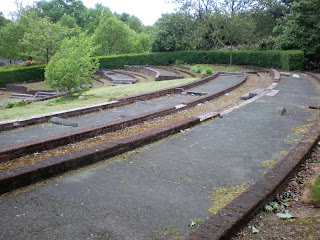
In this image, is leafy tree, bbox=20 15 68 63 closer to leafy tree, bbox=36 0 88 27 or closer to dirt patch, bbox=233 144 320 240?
dirt patch, bbox=233 144 320 240

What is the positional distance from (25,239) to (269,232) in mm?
2620

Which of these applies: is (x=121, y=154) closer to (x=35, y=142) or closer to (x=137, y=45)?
(x=35, y=142)

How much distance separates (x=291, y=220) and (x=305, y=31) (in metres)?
23.7

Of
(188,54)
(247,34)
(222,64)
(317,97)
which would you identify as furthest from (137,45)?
(317,97)

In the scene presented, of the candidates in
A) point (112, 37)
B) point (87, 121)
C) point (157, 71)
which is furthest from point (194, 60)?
point (87, 121)

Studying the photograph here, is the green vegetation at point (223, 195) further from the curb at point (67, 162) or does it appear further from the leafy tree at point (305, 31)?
the leafy tree at point (305, 31)

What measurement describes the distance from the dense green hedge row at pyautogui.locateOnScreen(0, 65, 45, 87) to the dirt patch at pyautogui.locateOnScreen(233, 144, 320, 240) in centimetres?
2707

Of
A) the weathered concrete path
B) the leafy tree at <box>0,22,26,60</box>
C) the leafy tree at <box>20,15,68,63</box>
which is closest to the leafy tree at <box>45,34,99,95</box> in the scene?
the weathered concrete path

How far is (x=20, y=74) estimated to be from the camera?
2719 centimetres

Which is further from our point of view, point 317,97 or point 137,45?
point 137,45

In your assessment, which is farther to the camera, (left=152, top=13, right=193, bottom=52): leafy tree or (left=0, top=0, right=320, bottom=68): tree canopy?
(left=152, top=13, right=193, bottom=52): leafy tree

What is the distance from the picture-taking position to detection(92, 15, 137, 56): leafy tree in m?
38.6

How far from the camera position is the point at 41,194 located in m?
4.29

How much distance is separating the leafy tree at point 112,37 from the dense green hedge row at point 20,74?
442 inches
